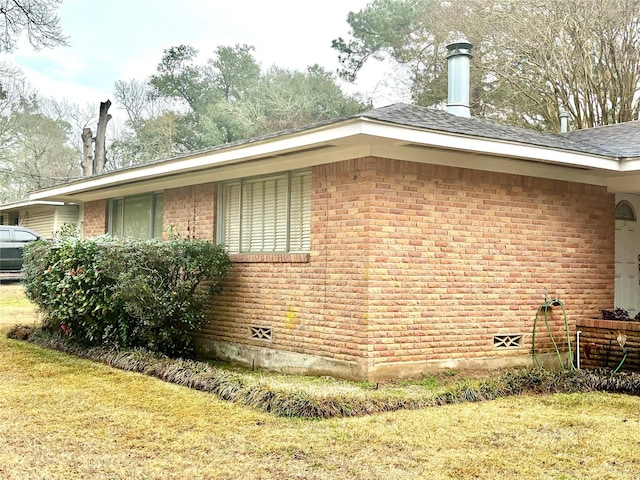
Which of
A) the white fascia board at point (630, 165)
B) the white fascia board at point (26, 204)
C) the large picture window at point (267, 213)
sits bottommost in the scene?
the large picture window at point (267, 213)

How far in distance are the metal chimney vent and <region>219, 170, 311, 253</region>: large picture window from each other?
3191mm

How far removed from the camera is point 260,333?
30.9ft

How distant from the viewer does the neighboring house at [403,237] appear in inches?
316

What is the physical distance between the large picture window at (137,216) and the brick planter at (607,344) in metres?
6.70

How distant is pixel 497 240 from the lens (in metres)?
8.95

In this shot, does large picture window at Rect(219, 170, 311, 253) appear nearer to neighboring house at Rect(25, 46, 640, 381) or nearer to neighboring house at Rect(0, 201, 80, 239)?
neighboring house at Rect(25, 46, 640, 381)

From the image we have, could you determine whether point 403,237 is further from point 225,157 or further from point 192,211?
point 192,211

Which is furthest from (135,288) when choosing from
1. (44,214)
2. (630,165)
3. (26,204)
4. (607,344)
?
(44,214)

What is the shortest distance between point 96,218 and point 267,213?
5457 millimetres

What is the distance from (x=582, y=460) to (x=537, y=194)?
473 centimetres

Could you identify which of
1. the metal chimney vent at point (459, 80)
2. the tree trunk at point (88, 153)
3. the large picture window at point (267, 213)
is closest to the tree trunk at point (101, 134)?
the tree trunk at point (88, 153)

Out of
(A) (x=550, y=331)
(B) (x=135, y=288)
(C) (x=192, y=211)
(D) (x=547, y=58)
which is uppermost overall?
(D) (x=547, y=58)

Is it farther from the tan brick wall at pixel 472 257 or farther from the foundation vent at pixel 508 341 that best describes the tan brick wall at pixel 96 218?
the foundation vent at pixel 508 341

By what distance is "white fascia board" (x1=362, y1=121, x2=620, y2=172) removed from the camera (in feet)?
24.2
